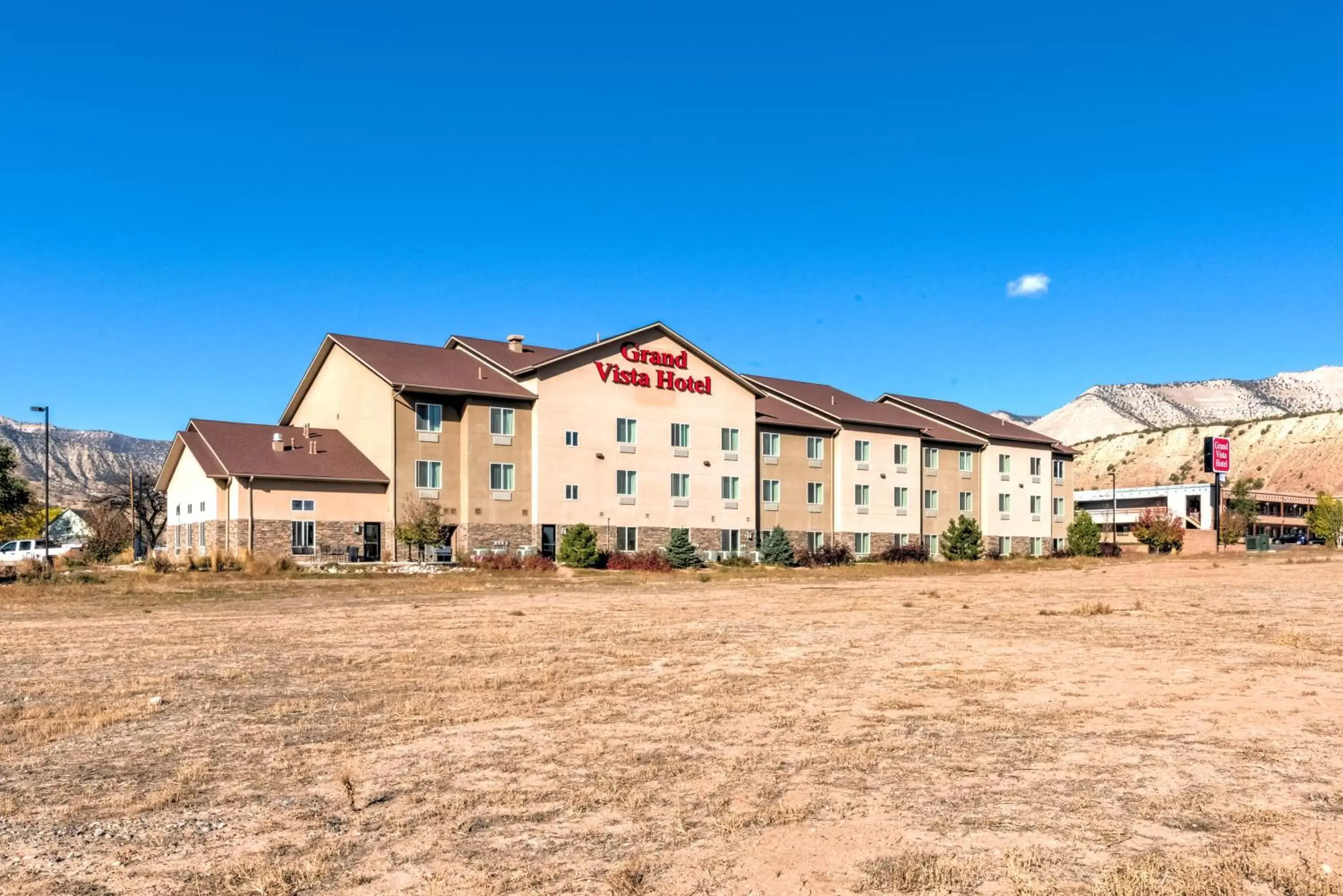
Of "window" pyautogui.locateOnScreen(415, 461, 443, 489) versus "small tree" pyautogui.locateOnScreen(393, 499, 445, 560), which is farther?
"window" pyautogui.locateOnScreen(415, 461, 443, 489)

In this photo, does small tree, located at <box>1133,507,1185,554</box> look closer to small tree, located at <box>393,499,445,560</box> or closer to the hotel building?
the hotel building

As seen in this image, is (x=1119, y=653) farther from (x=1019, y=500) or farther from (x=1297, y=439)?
(x=1297, y=439)

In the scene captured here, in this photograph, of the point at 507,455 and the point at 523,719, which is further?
the point at 507,455

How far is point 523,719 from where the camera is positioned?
11773 mm

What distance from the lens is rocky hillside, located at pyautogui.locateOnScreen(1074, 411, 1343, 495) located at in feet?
503

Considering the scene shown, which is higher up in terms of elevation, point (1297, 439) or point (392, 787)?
point (1297, 439)

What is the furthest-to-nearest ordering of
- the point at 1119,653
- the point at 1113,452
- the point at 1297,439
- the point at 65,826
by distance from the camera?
the point at 1113,452
the point at 1297,439
the point at 1119,653
the point at 65,826

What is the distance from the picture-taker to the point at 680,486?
196 ft

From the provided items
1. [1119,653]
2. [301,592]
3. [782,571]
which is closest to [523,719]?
Result: [1119,653]

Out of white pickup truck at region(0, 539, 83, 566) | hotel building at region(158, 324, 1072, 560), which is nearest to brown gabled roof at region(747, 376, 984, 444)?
hotel building at region(158, 324, 1072, 560)

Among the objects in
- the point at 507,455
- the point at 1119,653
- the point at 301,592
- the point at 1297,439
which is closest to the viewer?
the point at 1119,653

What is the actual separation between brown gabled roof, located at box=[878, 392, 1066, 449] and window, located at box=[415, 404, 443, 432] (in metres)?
34.4

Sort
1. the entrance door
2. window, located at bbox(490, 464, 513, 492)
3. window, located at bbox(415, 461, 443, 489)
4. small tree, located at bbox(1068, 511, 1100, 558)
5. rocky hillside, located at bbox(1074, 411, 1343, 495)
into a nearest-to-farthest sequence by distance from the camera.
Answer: the entrance door → window, located at bbox(415, 461, 443, 489) → window, located at bbox(490, 464, 513, 492) → small tree, located at bbox(1068, 511, 1100, 558) → rocky hillside, located at bbox(1074, 411, 1343, 495)

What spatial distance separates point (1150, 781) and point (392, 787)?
584cm
